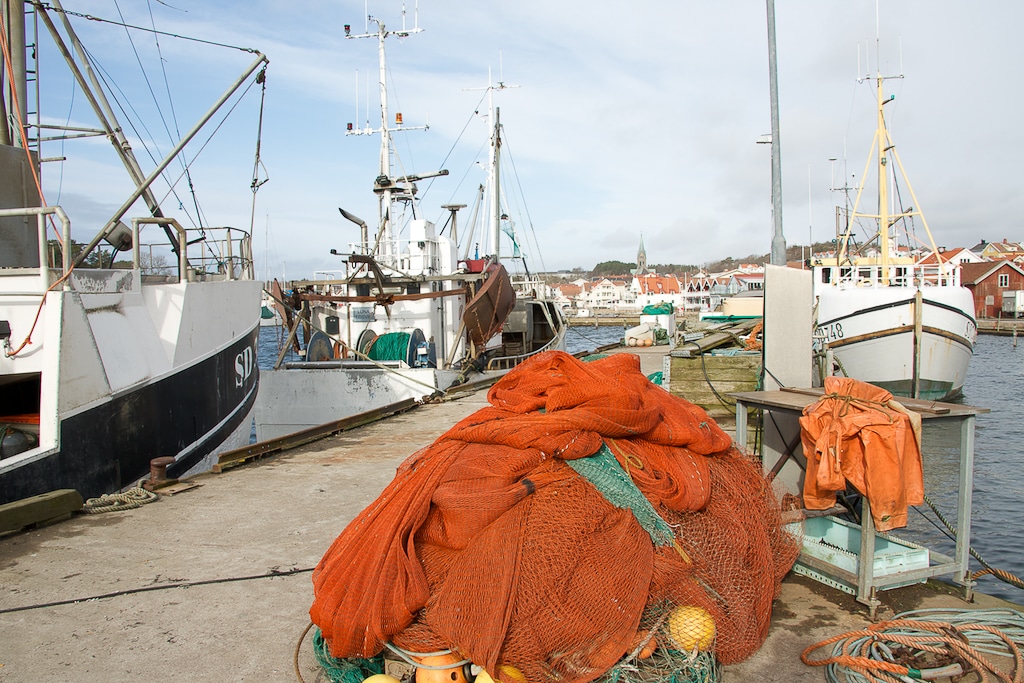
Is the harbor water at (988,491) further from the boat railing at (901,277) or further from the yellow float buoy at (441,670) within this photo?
the boat railing at (901,277)

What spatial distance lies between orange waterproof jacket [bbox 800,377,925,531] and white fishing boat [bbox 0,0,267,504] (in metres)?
5.71

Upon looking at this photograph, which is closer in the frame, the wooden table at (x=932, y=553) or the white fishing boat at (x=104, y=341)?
the wooden table at (x=932, y=553)

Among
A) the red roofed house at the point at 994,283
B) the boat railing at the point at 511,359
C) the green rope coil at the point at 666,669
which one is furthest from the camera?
the red roofed house at the point at 994,283

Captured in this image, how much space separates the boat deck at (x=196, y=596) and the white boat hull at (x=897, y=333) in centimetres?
1429

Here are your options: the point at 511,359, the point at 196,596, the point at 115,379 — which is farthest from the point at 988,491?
the point at 115,379

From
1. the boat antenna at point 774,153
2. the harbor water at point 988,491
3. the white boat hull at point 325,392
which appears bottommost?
the harbor water at point 988,491

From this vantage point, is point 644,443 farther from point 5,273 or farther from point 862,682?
point 5,273

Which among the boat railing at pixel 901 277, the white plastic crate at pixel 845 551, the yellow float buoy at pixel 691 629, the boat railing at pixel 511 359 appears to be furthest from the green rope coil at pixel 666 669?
the boat railing at pixel 901 277

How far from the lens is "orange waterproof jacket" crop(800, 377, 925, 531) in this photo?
3.79 meters

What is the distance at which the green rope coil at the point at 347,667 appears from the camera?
3287 mm

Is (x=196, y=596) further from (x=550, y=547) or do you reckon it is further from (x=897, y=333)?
(x=897, y=333)

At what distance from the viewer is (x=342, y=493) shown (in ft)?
21.3

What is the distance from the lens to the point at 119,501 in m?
5.93

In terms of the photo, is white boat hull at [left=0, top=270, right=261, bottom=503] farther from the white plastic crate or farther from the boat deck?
the white plastic crate
